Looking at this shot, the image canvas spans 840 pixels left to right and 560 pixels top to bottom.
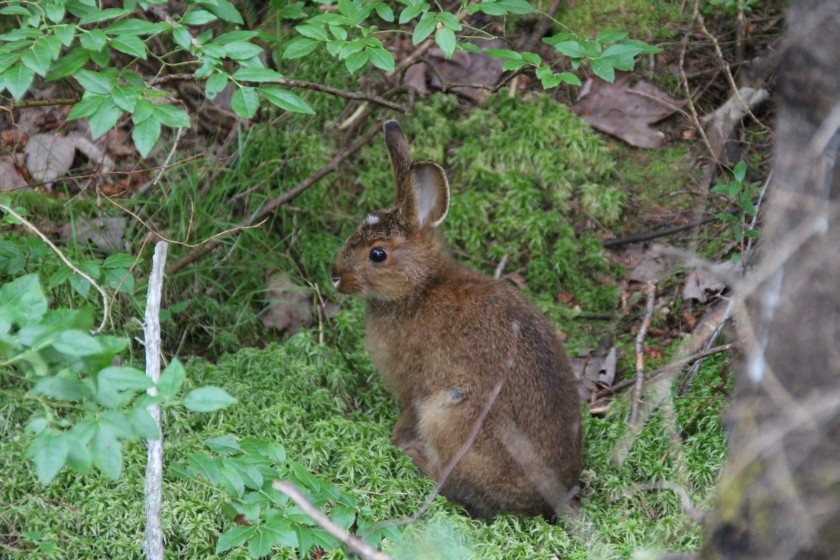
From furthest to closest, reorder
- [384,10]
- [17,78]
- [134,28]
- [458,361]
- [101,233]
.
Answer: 1. [101,233]
2. [458,361]
3. [384,10]
4. [134,28]
5. [17,78]

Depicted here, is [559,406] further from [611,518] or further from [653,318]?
[653,318]

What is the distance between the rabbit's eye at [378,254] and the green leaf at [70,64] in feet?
6.82

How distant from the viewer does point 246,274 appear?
719 cm

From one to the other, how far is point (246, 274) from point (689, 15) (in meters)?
4.04

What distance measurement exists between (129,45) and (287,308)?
2.94 m

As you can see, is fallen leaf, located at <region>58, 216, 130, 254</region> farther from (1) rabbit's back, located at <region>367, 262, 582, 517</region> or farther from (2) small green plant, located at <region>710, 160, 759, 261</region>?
(2) small green plant, located at <region>710, 160, 759, 261</region>

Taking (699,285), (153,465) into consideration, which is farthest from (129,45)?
(699,285)

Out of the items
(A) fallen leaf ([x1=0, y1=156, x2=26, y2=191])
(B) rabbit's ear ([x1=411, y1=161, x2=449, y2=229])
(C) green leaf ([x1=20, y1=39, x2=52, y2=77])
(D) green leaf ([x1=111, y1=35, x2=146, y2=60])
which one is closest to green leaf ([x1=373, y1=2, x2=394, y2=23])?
(B) rabbit's ear ([x1=411, y1=161, x2=449, y2=229])

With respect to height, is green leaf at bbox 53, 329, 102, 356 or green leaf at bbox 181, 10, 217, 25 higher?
green leaf at bbox 181, 10, 217, 25

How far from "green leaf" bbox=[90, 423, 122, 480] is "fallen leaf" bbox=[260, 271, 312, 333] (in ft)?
13.1

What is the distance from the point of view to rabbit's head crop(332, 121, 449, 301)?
6.14 meters

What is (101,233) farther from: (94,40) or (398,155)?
(94,40)

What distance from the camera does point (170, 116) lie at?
4.65 m

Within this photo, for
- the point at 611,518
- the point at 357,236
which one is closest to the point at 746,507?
the point at 611,518
